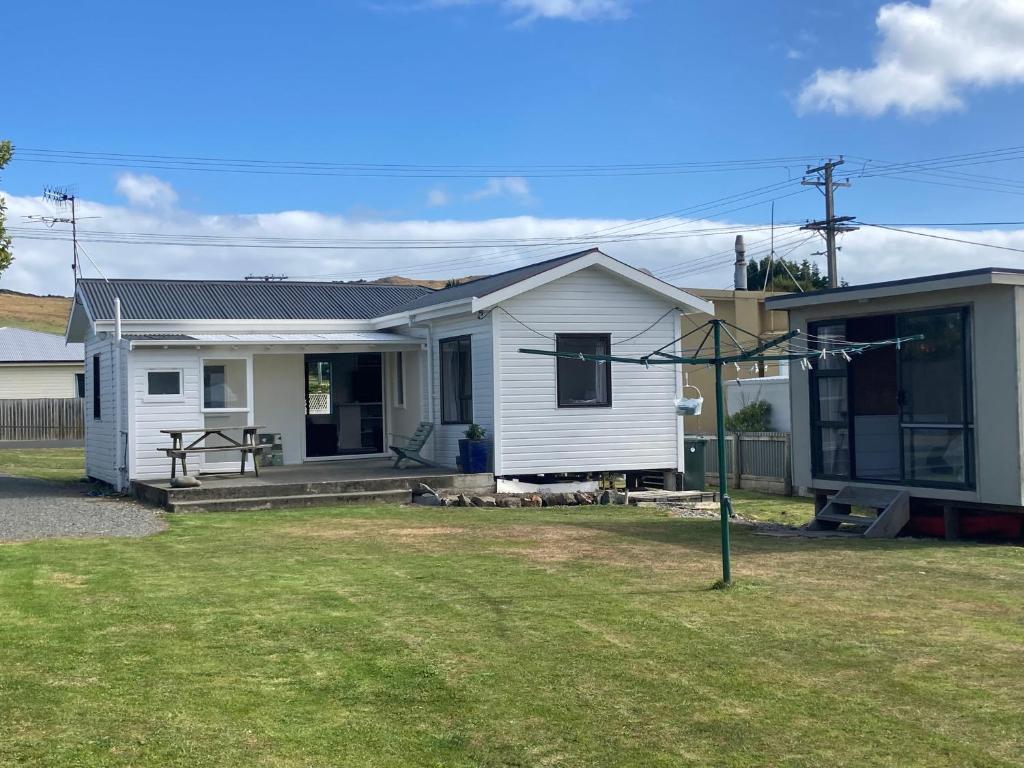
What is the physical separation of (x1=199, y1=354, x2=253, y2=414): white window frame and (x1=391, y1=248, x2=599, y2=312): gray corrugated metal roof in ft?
10.2

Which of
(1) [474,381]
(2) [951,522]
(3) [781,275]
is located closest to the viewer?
(2) [951,522]

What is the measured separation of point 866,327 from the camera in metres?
13.9

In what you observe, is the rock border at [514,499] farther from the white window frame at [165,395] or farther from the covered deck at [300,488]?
the white window frame at [165,395]

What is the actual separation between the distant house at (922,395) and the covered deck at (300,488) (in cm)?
513

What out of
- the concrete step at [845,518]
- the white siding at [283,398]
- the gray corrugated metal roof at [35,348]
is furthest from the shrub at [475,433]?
the gray corrugated metal roof at [35,348]

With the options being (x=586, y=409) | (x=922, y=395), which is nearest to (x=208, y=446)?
(x=586, y=409)

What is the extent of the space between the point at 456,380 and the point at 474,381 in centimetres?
85

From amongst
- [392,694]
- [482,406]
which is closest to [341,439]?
[482,406]

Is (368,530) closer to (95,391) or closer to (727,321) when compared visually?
(95,391)

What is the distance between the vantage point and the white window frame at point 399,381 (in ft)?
65.3

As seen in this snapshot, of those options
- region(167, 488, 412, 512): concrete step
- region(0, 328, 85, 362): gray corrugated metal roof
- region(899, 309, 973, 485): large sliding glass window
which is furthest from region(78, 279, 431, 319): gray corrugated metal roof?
region(0, 328, 85, 362): gray corrugated metal roof

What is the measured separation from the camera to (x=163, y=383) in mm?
16703

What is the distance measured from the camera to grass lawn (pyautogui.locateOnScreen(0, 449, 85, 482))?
22584 millimetres

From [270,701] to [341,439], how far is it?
1477cm
